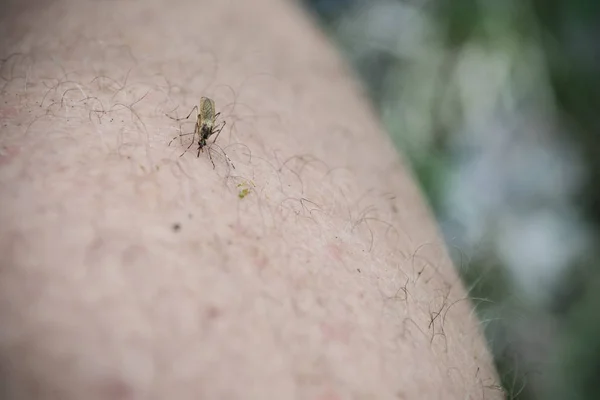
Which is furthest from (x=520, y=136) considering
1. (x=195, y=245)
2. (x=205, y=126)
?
(x=195, y=245)

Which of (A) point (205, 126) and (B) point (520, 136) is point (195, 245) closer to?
(A) point (205, 126)

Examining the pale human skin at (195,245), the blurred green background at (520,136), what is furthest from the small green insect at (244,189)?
the blurred green background at (520,136)

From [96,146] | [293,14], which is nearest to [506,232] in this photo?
[293,14]

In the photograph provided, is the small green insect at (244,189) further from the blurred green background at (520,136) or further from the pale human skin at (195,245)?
the blurred green background at (520,136)

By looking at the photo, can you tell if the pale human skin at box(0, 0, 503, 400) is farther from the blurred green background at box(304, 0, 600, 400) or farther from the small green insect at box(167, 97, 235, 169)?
the blurred green background at box(304, 0, 600, 400)

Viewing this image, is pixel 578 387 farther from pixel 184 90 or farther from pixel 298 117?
pixel 184 90

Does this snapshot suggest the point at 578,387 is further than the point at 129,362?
Yes

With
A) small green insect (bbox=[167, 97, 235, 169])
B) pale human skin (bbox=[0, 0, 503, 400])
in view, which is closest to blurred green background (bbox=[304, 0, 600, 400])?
pale human skin (bbox=[0, 0, 503, 400])
